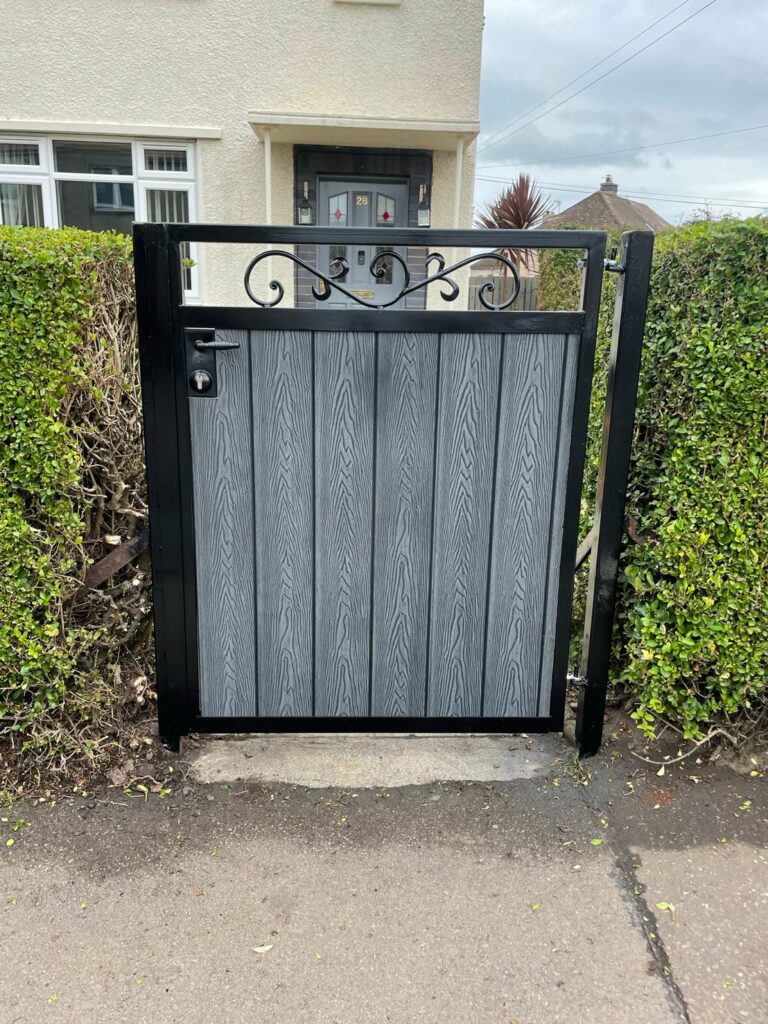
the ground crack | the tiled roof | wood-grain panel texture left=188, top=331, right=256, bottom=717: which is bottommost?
the ground crack

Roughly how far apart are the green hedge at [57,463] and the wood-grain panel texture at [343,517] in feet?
2.45

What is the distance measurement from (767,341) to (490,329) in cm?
88

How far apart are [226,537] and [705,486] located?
164 cm

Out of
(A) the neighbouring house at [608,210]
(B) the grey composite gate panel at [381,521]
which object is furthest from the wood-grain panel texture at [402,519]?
(A) the neighbouring house at [608,210]

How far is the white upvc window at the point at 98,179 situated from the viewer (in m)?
9.12

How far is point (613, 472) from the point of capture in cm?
266

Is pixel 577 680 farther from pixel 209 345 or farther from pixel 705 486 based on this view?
pixel 209 345

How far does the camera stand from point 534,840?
2.50m

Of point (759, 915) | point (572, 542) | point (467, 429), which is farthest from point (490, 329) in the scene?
point (759, 915)

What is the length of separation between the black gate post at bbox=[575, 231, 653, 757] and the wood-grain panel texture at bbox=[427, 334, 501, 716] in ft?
1.27

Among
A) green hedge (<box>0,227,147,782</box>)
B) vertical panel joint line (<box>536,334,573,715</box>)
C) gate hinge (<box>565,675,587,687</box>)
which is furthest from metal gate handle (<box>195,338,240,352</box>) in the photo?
gate hinge (<box>565,675,587,687</box>)

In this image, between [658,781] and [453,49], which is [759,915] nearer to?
[658,781]

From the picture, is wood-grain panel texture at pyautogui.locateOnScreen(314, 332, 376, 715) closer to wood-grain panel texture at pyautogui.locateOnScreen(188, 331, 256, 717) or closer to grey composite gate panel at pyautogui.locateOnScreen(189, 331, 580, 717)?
grey composite gate panel at pyautogui.locateOnScreen(189, 331, 580, 717)

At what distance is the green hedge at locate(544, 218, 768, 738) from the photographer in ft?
8.20
